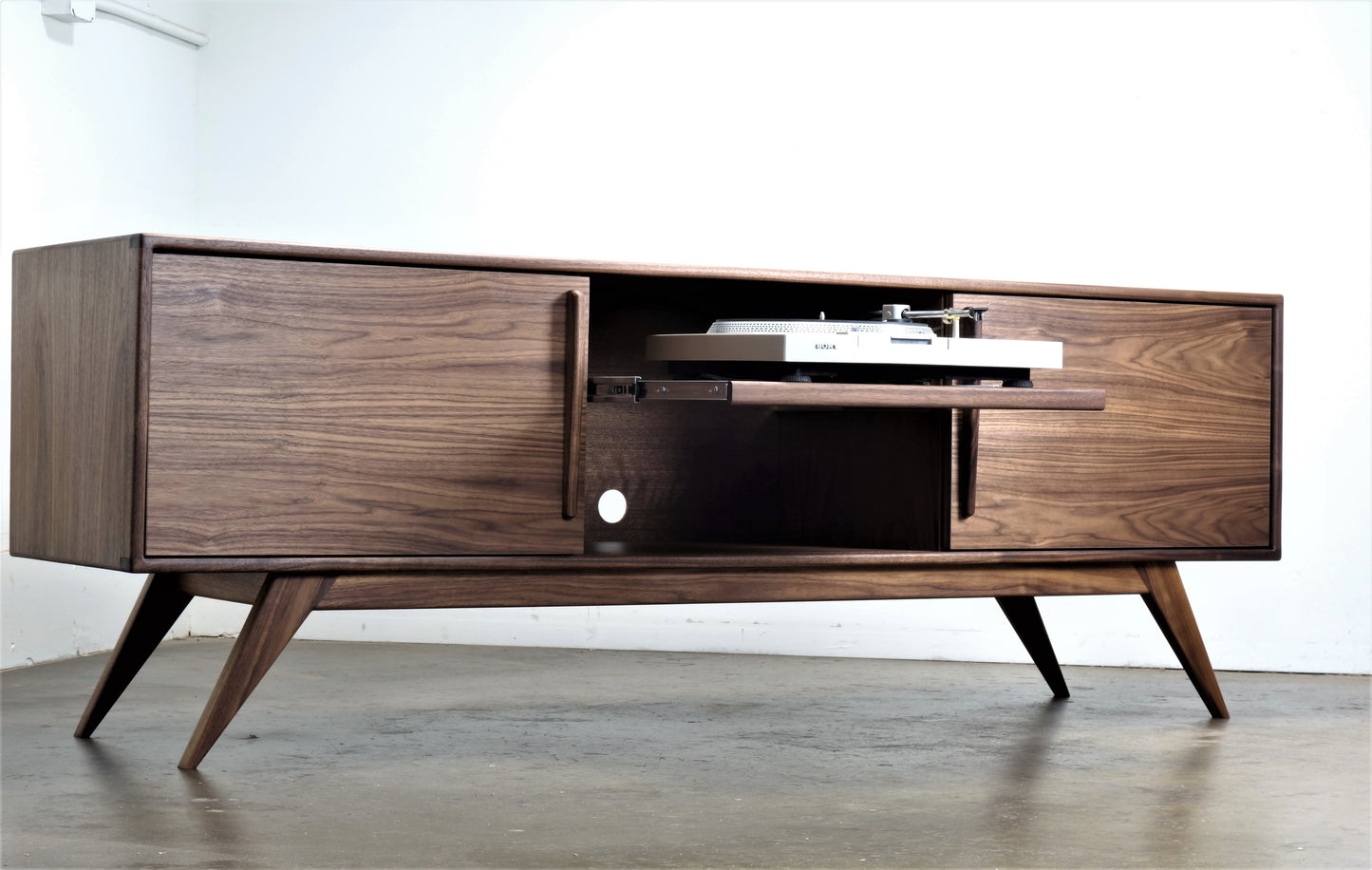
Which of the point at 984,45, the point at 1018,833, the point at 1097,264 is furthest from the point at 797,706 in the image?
the point at 984,45

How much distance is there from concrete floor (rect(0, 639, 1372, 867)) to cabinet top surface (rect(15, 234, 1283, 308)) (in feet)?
1.93

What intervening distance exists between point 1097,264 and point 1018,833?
1595mm

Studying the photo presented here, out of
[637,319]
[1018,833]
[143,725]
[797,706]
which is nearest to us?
[1018,833]

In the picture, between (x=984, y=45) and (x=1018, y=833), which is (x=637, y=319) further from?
(x=984, y=45)

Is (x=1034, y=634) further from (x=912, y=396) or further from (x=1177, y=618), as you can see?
(x=912, y=396)

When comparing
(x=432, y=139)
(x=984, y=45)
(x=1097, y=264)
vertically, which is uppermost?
(x=984, y=45)

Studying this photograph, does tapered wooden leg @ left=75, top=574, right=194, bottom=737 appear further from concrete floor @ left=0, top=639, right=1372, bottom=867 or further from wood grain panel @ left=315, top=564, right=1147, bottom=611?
wood grain panel @ left=315, top=564, right=1147, bottom=611

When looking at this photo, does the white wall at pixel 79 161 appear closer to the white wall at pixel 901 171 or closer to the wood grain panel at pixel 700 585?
the white wall at pixel 901 171

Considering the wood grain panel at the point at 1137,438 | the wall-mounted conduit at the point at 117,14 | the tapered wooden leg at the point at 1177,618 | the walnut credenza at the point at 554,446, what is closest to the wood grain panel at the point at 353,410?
the walnut credenza at the point at 554,446

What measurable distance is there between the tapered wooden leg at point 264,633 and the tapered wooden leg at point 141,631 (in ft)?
0.81

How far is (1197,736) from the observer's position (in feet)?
6.61

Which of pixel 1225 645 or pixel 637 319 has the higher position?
pixel 637 319

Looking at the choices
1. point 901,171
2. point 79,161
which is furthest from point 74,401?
point 901,171

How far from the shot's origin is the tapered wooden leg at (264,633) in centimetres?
158
